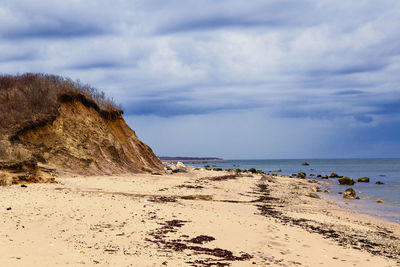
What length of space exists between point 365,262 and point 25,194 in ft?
32.4

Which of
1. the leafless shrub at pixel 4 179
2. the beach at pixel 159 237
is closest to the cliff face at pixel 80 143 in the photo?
the leafless shrub at pixel 4 179

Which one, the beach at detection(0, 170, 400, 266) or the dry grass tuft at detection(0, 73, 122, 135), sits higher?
the dry grass tuft at detection(0, 73, 122, 135)

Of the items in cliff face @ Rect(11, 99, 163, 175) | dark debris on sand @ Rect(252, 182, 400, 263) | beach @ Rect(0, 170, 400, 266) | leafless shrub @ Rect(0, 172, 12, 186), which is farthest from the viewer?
cliff face @ Rect(11, 99, 163, 175)

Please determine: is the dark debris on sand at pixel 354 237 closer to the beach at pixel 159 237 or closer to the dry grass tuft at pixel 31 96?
the beach at pixel 159 237

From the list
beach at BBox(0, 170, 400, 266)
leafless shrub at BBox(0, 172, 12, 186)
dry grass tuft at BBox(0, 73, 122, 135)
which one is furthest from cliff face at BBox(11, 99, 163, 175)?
beach at BBox(0, 170, 400, 266)

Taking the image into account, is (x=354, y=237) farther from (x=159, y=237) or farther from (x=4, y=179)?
(x=4, y=179)

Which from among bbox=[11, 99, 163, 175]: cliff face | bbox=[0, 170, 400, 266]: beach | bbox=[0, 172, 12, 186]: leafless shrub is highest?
bbox=[11, 99, 163, 175]: cliff face

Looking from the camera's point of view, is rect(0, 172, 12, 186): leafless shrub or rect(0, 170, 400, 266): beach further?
rect(0, 172, 12, 186): leafless shrub

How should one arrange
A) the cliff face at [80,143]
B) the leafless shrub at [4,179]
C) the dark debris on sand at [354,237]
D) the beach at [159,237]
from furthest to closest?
the cliff face at [80,143]
the leafless shrub at [4,179]
the dark debris on sand at [354,237]
the beach at [159,237]

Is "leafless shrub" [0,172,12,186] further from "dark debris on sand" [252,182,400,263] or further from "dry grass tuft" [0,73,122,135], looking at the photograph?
"dark debris on sand" [252,182,400,263]

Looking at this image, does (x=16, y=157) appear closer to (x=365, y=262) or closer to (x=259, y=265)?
(x=259, y=265)

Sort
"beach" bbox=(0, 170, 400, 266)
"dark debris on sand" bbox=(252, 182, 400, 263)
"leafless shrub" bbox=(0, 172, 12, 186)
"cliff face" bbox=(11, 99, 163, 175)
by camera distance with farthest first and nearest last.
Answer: "cliff face" bbox=(11, 99, 163, 175)
"leafless shrub" bbox=(0, 172, 12, 186)
"dark debris on sand" bbox=(252, 182, 400, 263)
"beach" bbox=(0, 170, 400, 266)

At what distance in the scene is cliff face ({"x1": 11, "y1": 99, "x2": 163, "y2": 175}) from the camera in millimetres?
21000

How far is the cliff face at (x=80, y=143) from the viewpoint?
68.9 feet
